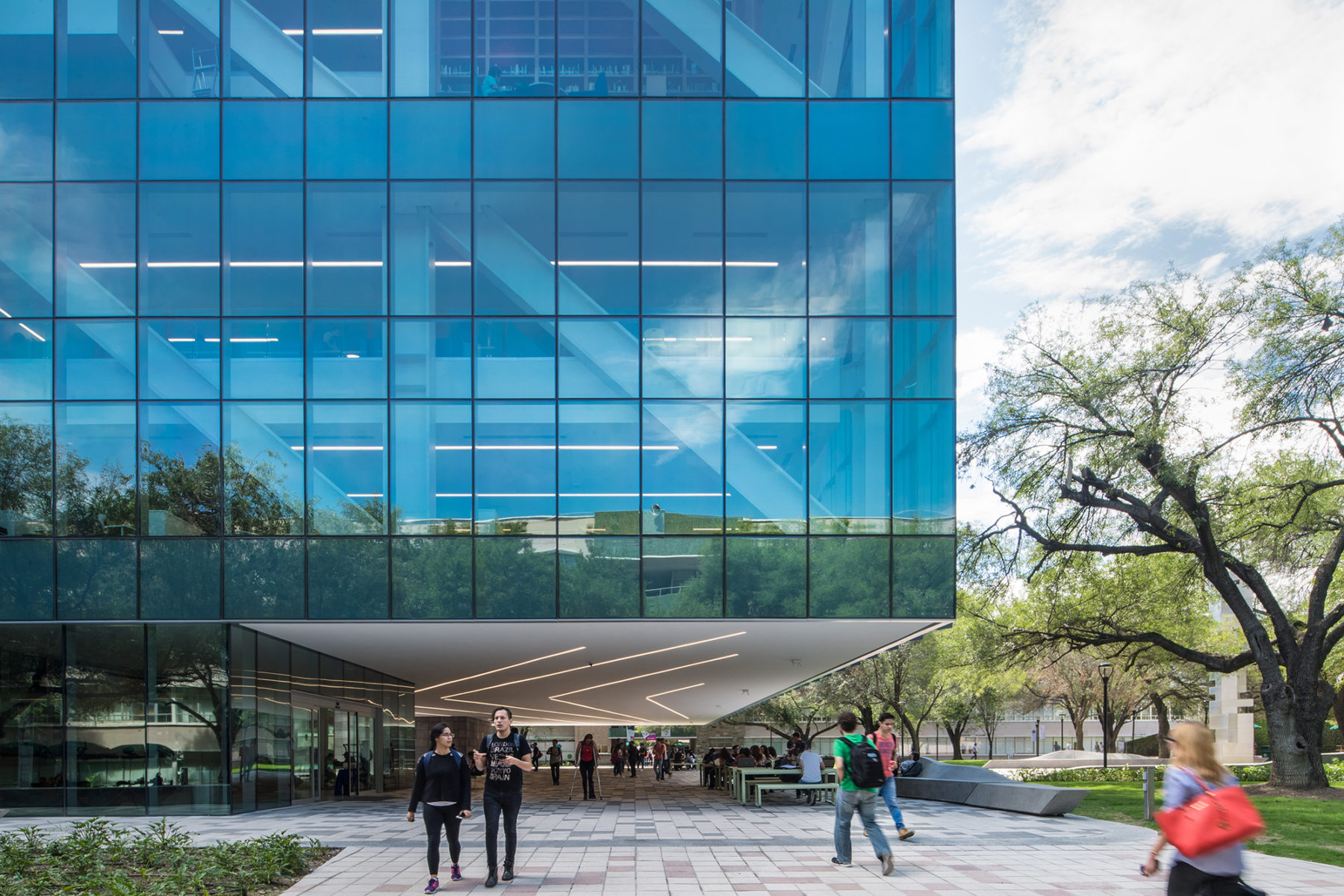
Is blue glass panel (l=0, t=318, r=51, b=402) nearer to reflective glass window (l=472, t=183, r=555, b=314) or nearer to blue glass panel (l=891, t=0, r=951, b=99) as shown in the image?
reflective glass window (l=472, t=183, r=555, b=314)

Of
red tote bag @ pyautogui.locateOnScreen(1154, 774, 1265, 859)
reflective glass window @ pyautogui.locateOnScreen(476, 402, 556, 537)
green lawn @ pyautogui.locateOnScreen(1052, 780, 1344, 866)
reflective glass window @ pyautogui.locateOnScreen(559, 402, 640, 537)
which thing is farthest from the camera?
reflective glass window @ pyautogui.locateOnScreen(559, 402, 640, 537)

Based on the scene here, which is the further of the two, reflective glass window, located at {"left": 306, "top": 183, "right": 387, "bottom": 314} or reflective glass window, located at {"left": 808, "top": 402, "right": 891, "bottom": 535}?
reflective glass window, located at {"left": 306, "top": 183, "right": 387, "bottom": 314}

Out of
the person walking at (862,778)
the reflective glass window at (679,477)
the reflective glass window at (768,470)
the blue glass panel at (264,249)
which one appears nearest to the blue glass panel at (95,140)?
the blue glass panel at (264,249)

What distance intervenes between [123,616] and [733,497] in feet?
36.4

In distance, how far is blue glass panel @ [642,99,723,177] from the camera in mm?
19188

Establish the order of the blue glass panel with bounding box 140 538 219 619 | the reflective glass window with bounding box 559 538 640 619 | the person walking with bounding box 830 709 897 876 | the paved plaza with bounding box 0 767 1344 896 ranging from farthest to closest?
the reflective glass window with bounding box 559 538 640 619 < the blue glass panel with bounding box 140 538 219 619 < the person walking with bounding box 830 709 897 876 < the paved plaza with bounding box 0 767 1344 896

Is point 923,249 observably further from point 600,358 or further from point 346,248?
point 346,248

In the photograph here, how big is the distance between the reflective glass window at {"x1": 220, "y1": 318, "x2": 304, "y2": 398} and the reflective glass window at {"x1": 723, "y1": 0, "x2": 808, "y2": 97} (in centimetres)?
950

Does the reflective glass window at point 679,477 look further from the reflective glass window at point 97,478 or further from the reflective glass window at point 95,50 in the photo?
the reflective glass window at point 95,50

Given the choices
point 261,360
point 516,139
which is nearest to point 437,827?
point 261,360

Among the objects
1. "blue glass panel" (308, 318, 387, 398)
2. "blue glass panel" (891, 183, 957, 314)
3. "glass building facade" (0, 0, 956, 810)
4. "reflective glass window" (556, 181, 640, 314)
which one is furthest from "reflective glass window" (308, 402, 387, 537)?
"blue glass panel" (891, 183, 957, 314)

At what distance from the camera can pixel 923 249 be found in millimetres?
19047

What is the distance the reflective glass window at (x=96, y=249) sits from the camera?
61.1 feet

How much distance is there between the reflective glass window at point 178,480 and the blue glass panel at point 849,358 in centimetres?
1100
